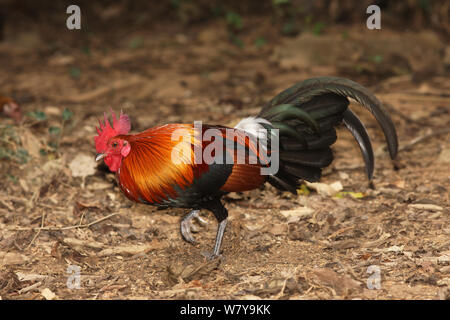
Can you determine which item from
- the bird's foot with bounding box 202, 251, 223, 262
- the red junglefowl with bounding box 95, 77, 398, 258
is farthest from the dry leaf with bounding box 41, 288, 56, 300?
the bird's foot with bounding box 202, 251, 223, 262

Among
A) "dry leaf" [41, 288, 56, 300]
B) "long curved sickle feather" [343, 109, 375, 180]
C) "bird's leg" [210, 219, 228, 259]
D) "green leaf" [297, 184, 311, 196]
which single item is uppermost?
"long curved sickle feather" [343, 109, 375, 180]

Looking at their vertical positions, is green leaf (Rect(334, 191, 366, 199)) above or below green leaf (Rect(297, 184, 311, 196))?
below

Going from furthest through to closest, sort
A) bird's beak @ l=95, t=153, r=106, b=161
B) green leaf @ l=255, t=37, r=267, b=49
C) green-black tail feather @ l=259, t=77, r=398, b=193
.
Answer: green leaf @ l=255, t=37, r=267, b=49 < green-black tail feather @ l=259, t=77, r=398, b=193 < bird's beak @ l=95, t=153, r=106, b=161

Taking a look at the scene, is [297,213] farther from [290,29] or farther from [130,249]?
[290,29]

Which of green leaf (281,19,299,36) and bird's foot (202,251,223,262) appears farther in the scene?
green leaf (281,19,299,36)

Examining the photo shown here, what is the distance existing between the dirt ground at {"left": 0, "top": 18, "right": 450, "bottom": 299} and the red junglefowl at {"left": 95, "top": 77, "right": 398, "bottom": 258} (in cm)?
48

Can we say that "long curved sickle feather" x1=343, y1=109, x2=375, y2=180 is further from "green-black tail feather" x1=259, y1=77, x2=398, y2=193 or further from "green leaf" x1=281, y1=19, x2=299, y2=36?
"green leaf" x1=281, y1=19, x2=299, y2=36

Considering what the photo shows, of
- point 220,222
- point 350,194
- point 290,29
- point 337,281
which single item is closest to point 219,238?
point 220,222

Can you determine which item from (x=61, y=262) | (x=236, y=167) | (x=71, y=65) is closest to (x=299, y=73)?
(x=71, y=65)

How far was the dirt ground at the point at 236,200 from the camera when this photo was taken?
403 cm

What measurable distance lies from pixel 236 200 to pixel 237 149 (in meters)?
1.22

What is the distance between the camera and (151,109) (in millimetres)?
7379

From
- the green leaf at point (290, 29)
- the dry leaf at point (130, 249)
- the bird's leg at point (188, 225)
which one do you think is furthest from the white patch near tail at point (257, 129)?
the green leaf at point (290, 29)

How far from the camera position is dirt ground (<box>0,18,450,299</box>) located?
4027mm
